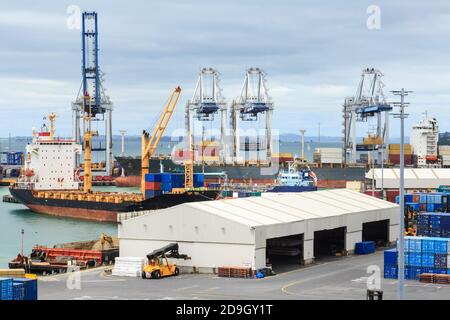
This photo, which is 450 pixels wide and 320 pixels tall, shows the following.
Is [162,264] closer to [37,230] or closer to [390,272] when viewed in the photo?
[390,272]

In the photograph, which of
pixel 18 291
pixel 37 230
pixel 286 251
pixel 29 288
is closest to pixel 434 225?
pixel 286 251

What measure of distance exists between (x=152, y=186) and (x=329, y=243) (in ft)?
153

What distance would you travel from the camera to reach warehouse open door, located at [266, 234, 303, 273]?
53944 mm

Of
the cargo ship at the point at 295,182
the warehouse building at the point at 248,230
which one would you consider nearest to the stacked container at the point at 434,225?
the warehouse building at the point at 248,230

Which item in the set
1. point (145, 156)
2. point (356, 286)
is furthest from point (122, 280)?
point (145, 156)

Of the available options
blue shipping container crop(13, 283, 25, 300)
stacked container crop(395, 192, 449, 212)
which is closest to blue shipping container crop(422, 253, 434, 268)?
stacked container crop(395, 192, 449, 212)

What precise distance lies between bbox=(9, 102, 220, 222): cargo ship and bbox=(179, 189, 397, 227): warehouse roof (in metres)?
44.2

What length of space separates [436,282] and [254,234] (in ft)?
31.5

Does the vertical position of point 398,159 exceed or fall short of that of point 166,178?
it exceeds it

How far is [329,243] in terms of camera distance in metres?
61.1

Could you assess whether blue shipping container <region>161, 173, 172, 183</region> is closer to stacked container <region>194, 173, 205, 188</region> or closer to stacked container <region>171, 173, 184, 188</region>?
stacked container <region>171, 173, 184, 188</region>

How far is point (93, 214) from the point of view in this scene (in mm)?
107188

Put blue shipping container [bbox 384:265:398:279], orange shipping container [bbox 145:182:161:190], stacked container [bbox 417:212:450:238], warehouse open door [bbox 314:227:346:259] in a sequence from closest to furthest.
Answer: blue shipping container [bbox 384:265:398:279] → stacked container [bbox 417:212:450:238] → warehouse open door [bbox 314:227:346:259] → orange shipping container [bbox 145:182:161:190]

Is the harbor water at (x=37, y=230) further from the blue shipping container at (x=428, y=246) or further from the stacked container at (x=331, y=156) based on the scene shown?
the stacked container at (x=331, y=156)
